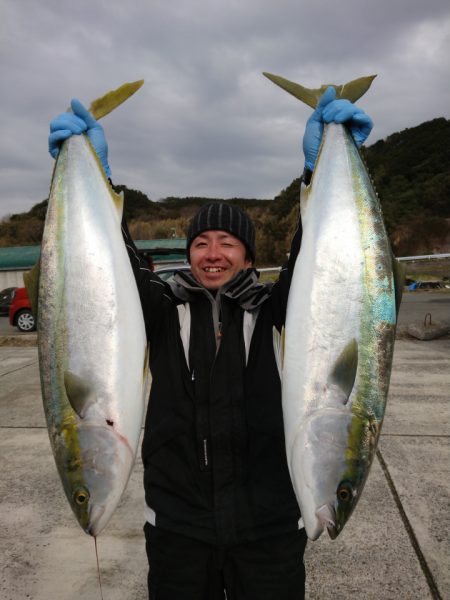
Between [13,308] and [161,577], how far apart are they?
37.9ft

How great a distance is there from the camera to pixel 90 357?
163 cm

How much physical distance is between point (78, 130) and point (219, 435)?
4.48 feet

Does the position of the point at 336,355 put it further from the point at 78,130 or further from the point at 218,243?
the point at 78,130

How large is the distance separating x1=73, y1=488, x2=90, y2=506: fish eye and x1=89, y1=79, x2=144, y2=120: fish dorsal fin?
5.23 feet

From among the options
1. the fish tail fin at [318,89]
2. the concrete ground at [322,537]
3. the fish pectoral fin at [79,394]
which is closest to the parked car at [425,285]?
the concrete ground at [322,537]

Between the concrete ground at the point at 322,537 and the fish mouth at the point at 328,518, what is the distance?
101cm

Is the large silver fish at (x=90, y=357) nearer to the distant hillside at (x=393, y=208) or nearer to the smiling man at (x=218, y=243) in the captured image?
the smiling man at (x=218, y=243)

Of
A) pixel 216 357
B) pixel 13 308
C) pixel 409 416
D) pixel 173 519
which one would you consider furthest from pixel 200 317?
pixel 13 308

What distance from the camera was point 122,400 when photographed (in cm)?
163

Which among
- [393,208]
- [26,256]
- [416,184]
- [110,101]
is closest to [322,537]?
[110,101]

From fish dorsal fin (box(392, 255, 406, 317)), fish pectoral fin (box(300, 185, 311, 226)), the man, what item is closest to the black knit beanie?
the man

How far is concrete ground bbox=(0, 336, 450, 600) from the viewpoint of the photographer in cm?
240

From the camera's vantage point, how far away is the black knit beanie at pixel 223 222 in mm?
2160

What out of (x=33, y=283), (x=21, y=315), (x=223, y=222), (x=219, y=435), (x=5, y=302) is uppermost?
(x=223, y=222)
